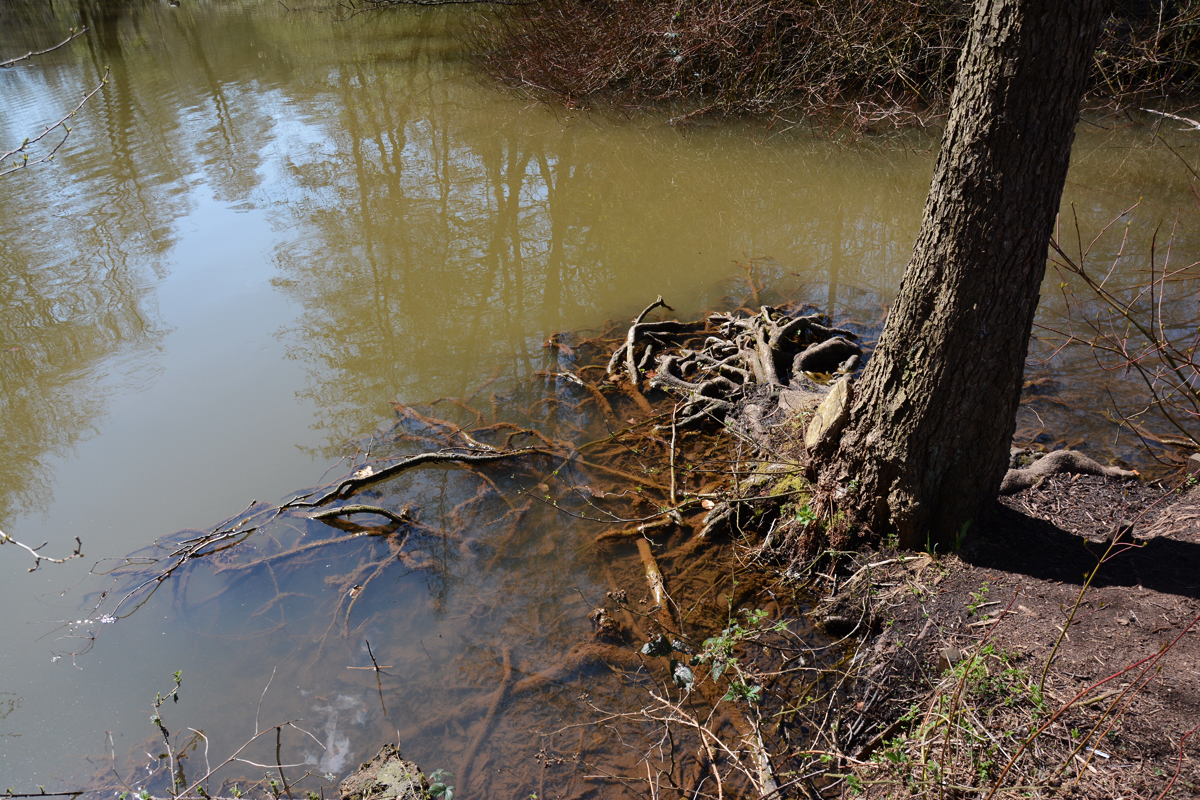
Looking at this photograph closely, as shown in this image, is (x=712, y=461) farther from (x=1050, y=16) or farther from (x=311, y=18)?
(x=311, y=18)

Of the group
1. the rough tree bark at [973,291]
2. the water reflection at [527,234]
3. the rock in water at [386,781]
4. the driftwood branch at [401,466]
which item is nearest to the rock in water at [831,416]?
the rough tree bark at [973,291]

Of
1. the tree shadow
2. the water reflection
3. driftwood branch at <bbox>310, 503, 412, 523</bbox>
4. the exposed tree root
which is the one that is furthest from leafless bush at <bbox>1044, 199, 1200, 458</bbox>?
driftwood branch at <bbox>310, 503, 412, 523</bbox>

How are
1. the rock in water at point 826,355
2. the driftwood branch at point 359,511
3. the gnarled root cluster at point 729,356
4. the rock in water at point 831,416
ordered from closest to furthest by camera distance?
1. the rock in water at point 831,416
2. the driftwood branch at point 359,511
3. the gnarled root cluster at point 729,356
4. the rock in water at point 826,355

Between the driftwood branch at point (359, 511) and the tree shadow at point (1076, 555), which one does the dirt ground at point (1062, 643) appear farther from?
the driftwood branch at point (359, 511)

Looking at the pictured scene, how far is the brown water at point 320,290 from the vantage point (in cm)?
381

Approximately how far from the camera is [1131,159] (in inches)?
388

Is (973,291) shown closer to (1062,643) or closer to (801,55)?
(1062,643)

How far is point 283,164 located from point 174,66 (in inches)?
398

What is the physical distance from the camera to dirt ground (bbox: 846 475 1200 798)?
229cm

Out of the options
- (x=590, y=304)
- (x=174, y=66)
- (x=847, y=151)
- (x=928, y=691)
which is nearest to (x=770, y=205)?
(x=847, y=151)

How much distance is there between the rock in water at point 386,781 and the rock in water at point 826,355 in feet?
13.0

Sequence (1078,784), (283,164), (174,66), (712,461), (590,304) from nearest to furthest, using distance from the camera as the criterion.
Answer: (1078,784) → (712,461) → (590,304) → (283,164) → (174,66)

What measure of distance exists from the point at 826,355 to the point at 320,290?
544 cm

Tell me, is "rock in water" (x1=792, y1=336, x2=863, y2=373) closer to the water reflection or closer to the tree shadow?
the water reflection
